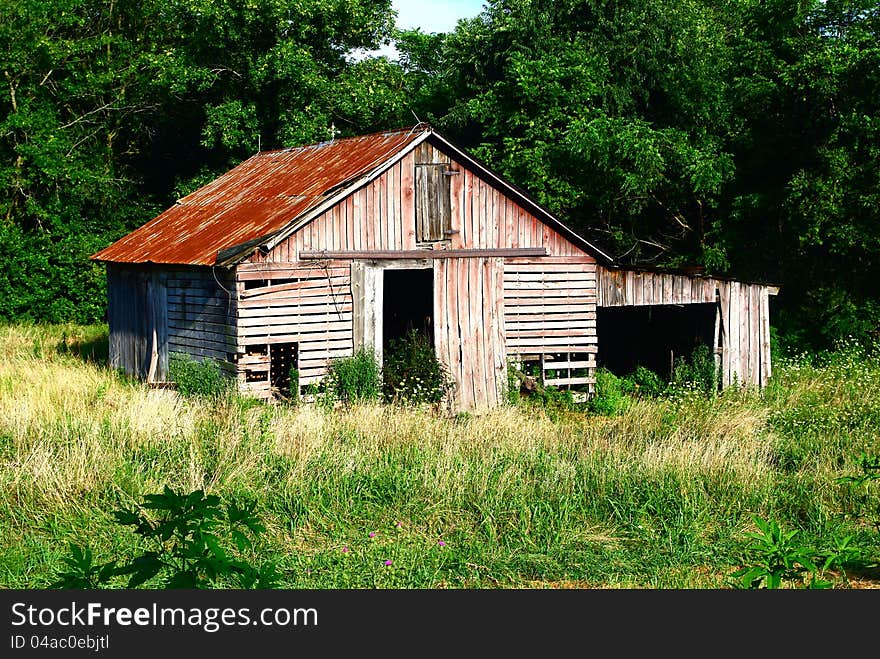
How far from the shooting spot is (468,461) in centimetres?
1016

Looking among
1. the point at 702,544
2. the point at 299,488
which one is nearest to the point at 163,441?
the point at 299,488

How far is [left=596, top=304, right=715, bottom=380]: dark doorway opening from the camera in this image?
18703mm

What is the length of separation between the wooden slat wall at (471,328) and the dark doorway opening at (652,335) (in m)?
4.02

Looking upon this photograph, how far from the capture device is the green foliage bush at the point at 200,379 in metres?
14.4

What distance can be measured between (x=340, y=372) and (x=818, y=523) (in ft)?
25.4

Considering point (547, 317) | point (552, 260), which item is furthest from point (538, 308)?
point (552, 260)

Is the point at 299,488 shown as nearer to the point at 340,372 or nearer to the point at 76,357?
the point at 340,372

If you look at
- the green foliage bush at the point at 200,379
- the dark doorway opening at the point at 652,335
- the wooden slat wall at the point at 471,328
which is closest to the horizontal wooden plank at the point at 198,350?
the green foliage bush at the point at 200,379

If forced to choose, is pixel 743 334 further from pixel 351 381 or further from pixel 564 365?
pixel 351 381

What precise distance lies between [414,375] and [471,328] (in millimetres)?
1362

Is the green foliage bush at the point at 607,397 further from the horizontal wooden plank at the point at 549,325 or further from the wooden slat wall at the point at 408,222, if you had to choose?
the wooden slat wall at the point at 408,222

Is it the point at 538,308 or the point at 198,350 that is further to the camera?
the point at 538,308

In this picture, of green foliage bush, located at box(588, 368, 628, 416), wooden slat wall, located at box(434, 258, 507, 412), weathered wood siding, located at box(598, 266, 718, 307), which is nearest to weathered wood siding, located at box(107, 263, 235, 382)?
wooden slat wall, located at box(434, 258, 507, 412)

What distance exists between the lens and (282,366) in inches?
589
